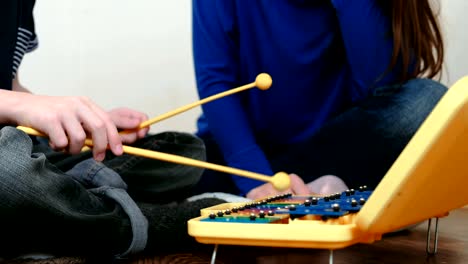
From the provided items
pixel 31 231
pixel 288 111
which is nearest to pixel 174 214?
pixel 31 231

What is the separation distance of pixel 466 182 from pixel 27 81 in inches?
49.9

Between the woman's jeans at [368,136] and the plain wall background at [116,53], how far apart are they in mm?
603

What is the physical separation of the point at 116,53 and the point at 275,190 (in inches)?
30.8

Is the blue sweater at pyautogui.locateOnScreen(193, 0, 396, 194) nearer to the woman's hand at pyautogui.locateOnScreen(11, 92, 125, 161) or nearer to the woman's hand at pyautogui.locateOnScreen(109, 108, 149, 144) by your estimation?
the woman's hand at pyautogui.locateOnScreen(109, 108, 149, 144)

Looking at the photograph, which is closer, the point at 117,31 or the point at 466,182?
the point at 466,182

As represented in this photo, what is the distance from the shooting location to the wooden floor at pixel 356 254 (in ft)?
2.64

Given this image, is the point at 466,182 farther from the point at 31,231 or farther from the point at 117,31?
the point at 117,31

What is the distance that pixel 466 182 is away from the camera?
0.68 meters

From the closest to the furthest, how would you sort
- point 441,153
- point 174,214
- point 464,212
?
point 441,153 → point 174,214 → point 464,212

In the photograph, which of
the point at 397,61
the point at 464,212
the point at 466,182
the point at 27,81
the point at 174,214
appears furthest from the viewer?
the point at 27,81

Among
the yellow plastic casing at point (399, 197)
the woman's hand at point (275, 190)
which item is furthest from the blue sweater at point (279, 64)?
the yellow plastic casing at point (399, 197)

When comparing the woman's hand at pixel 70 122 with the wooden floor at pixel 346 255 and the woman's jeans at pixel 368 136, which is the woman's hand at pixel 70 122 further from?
the woman's jeans at pixel 368 136

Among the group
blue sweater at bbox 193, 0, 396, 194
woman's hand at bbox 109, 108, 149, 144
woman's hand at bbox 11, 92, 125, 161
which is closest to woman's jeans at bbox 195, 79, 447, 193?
blue sweater at bbox 193, 0, 396, 194

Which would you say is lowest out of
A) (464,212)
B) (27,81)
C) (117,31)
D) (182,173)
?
(464,212)
